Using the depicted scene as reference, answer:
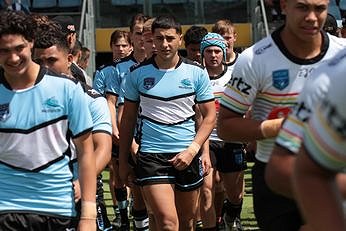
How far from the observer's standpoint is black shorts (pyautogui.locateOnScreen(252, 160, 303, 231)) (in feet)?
15.6

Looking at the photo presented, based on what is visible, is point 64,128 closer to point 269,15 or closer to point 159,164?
point 159,164

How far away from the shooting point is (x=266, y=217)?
488 centimetres

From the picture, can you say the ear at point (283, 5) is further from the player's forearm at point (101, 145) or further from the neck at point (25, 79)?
the player's forearm at point (101, 145)

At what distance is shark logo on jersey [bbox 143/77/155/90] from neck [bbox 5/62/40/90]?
2.75 meters

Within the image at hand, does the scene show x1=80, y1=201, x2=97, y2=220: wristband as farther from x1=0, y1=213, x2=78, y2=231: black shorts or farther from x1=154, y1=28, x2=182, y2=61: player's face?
x1=154, y1=28, x2=182, y2=61: player's face

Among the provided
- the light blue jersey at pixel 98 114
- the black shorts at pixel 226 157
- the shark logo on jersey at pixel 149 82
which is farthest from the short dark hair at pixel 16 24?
the black shorts at pixel 226 157

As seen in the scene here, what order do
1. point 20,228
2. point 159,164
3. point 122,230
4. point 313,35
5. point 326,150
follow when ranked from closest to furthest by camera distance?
point 326,150 < point 313,35 < point 20,228 < point 159,164 < point 122,230

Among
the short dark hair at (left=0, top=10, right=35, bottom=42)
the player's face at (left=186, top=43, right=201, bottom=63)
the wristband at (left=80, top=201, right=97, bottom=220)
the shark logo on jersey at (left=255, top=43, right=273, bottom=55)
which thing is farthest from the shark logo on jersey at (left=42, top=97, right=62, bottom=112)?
the player's face at (left=186, top=43, right=201, bottom=63)

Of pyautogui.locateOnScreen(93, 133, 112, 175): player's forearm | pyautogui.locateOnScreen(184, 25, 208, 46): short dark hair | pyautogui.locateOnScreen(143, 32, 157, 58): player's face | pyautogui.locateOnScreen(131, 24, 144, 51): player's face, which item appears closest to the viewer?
pyautogui.locateOnScreen(93, 133, 112, 175): player's forearm

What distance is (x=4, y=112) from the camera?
515cm

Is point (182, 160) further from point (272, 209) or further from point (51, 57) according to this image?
point (272, 209)

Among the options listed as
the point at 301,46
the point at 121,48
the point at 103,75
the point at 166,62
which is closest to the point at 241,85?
the point at 301,46

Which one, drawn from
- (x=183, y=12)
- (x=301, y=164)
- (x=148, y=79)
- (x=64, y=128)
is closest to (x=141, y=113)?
(x=148, y=79)

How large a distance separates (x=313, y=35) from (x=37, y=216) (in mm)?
1874
